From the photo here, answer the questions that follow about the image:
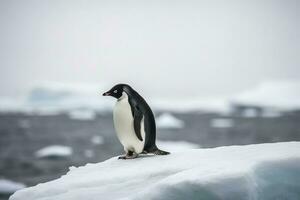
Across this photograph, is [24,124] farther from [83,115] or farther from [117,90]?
[117,90]

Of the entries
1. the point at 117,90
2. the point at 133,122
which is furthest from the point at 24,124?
the point at 133,122

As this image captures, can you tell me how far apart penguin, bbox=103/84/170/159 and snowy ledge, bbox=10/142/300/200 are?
42 centimetres

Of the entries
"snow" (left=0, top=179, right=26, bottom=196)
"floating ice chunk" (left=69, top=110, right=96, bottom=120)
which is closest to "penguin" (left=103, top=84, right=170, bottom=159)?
"snow" (left=0, top=179, right=26, bottom=196)

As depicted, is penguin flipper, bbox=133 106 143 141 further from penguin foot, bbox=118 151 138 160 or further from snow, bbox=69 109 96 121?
snow, bbox=69 109 96 121

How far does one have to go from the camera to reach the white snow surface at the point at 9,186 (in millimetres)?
16505

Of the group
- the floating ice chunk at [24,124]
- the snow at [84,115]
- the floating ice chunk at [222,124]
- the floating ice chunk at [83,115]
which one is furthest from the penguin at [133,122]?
the floating ice chunk at [83,115]

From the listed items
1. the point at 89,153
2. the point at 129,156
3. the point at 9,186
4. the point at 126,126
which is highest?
the point at 89,153

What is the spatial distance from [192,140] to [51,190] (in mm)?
32289

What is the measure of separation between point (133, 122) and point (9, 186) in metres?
13.2

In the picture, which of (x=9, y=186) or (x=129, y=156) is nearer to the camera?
(x=129, y=156)

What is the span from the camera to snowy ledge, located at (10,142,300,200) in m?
3.81

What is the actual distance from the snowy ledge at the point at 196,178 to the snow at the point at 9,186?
1244 cm

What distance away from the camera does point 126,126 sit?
5160mm

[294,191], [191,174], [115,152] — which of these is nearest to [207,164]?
[191,174]
